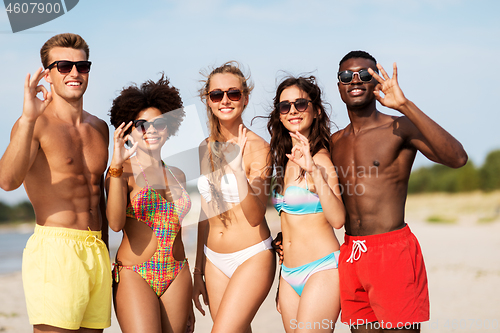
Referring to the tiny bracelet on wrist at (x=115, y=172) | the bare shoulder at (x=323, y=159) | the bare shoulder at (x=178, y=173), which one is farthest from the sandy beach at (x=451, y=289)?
the bare shoulder at (x=323, y=159)

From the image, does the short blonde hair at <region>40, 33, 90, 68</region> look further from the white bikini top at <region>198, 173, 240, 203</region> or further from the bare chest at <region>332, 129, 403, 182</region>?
the bare chest at <region>332, 129, 403, 182</region>

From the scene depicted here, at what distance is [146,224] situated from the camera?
4.68 meters

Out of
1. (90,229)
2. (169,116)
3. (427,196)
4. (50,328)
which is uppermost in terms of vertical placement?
(169,116)

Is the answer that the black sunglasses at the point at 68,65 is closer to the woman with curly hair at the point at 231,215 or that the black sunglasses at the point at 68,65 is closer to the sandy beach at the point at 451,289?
the woman with curly hair at the point at 231,215

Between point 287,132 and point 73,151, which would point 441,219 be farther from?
point 73,151

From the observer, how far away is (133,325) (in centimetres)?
435

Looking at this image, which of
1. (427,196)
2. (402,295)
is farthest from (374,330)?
(427,196)

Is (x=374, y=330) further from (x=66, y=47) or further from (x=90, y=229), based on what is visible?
(x=66, y=47)

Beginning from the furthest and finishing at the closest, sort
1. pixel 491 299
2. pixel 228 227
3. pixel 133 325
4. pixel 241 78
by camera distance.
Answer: pixel 491 299 → pixel 241 78 → pixel 228 227 → pixel 133 325

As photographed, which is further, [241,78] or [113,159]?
[241,78]

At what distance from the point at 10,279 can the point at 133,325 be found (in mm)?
15339

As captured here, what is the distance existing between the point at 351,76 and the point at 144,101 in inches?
92.8

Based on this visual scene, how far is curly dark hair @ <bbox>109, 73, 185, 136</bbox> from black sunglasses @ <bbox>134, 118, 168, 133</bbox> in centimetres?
19

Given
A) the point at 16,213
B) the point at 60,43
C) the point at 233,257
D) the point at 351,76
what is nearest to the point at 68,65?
the point at 60,43
